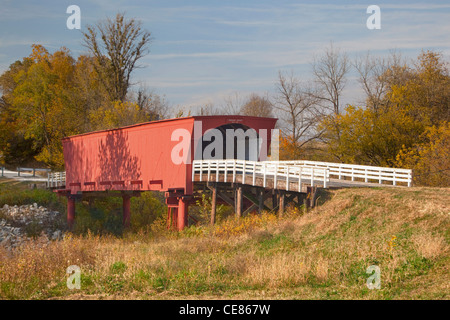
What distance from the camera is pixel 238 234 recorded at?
19766 mm

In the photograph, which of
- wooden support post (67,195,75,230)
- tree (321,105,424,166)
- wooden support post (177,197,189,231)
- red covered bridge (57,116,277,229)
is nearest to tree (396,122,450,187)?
tree (321,105,424,166)

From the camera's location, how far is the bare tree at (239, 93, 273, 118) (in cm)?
7881

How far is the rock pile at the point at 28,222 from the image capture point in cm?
3173

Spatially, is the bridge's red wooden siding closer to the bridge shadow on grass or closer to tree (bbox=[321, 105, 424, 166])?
the bridge shadow on grass

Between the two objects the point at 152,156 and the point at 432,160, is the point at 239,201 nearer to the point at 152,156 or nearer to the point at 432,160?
the point at 152,156

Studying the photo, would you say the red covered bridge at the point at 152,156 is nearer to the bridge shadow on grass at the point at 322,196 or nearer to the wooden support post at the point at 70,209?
the wooden support post at the point at 70,209

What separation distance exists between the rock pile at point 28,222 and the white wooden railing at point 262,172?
12.5 meters

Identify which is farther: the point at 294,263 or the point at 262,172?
the point at 262,172

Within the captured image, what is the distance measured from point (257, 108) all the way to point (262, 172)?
58.2 meters

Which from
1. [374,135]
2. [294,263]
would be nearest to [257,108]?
[374,135]

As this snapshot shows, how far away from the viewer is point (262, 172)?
878 inches

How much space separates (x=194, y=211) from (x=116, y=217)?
6599mm

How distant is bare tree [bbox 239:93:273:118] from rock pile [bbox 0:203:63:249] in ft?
151
